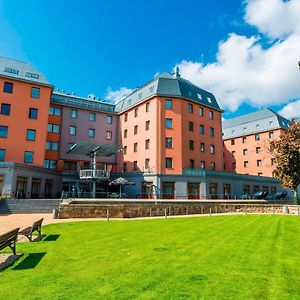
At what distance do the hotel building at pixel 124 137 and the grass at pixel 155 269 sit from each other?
26023mm

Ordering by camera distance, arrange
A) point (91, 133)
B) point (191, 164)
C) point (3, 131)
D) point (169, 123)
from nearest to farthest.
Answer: point (3, 131) → point (169, 123) → point (191, 164) → point (91, 133)

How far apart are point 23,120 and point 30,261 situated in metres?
32.7

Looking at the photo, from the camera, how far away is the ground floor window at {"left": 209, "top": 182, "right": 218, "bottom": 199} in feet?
132

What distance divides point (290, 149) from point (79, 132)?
3215 centimetres

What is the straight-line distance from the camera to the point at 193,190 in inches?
1545

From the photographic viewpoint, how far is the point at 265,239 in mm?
11430

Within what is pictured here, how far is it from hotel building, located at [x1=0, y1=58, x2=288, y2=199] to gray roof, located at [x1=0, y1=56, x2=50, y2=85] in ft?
0.41

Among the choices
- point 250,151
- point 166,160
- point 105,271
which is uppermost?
point 250,151

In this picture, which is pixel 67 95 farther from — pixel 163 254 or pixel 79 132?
pixel 163 254

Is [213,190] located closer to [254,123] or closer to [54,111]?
[54,111]

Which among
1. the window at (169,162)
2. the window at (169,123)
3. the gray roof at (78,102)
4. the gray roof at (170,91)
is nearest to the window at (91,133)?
the gray roof at (78,102)

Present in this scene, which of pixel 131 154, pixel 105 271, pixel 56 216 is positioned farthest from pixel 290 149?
pixel 105 271

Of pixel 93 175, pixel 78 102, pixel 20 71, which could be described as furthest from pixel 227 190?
pixel 20 71

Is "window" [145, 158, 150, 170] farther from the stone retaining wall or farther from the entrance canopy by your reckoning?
the stone retaining wall
